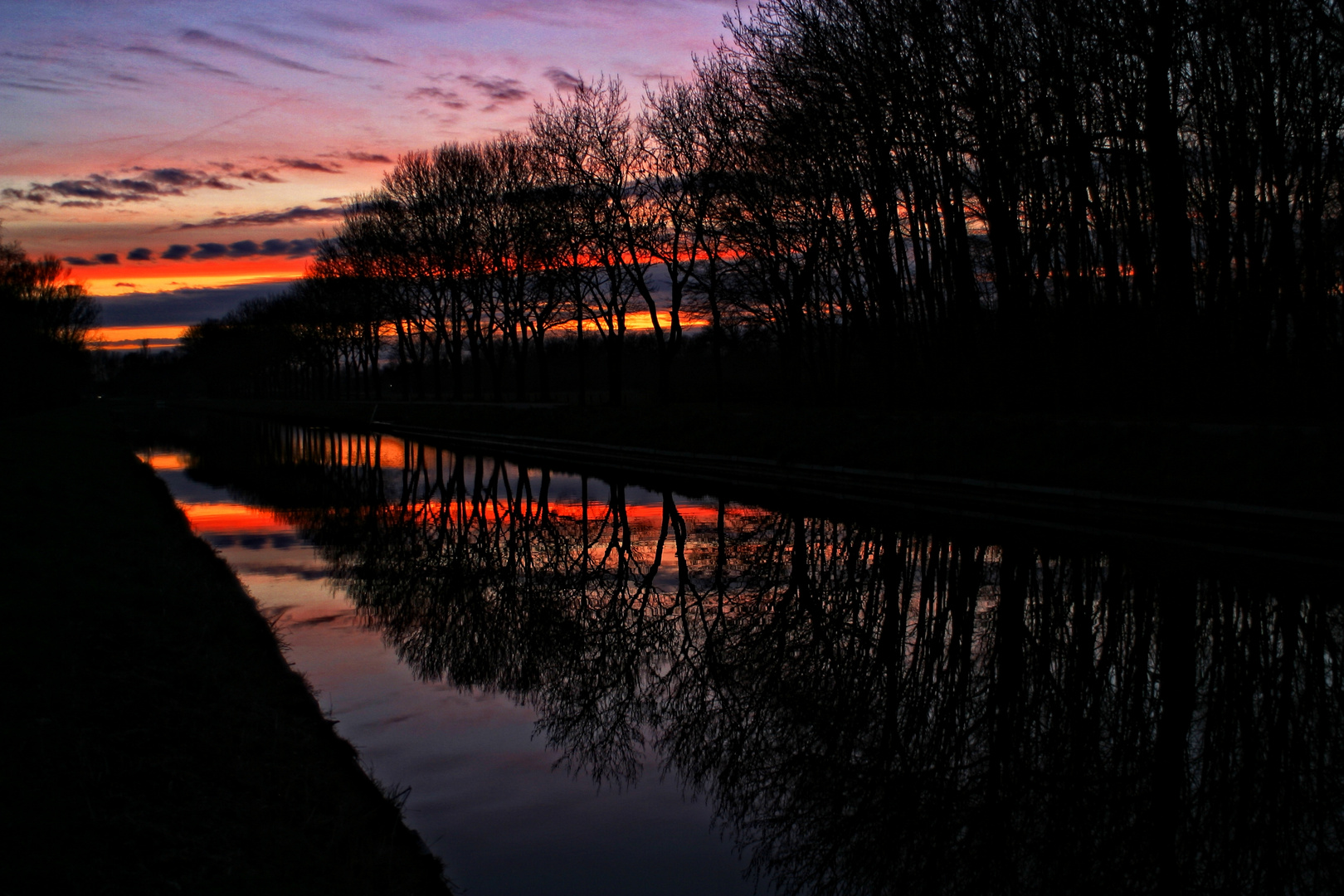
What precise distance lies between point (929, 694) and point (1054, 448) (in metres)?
13.3

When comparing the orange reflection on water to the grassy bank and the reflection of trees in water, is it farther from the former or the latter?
the grassy bank

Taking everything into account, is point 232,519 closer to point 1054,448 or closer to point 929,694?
point 929,694

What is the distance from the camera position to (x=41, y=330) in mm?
73750

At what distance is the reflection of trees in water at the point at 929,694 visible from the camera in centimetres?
456

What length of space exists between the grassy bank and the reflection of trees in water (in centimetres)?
483

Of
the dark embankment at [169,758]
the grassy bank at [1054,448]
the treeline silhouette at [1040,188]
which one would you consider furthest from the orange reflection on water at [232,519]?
the treeline silhouette at [1040,188]

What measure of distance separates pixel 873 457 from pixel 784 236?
53.4 ft

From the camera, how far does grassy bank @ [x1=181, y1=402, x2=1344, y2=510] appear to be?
1438 cm

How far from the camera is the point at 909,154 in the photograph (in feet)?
92.2

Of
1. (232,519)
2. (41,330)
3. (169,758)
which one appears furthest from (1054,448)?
(41,330)

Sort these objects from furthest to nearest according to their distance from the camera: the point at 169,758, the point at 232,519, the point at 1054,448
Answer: the point at 1054,448, the point at 232,519, the point at 169,758

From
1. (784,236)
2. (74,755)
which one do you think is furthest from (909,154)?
(74,755)

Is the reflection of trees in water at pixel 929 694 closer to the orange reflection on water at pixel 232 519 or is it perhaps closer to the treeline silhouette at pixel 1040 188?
the orange reflection on water at pixel 232 519

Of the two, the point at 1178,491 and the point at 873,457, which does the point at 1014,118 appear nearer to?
the point at 873,457
